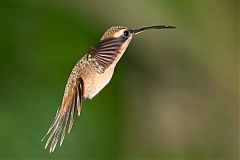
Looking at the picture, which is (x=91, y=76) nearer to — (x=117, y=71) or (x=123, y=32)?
(x=123, y=32)

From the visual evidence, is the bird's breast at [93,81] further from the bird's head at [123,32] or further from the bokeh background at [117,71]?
the bokeh background at [117,71]

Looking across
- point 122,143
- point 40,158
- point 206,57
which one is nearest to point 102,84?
point 40,158

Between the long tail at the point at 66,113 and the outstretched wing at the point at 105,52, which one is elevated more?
the outstretched wing at the point at 105,52

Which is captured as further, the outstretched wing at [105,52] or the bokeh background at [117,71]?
the bokeh background at [117,71]

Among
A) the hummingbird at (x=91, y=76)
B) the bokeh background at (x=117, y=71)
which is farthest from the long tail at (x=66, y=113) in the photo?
the bokeh background at (x=117, y=71)

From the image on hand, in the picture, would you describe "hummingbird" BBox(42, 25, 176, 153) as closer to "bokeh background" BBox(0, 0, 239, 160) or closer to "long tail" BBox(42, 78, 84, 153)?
"long tail" BBox(42, 78, 84, 153)

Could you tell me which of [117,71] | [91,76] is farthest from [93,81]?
A: [117,71]
